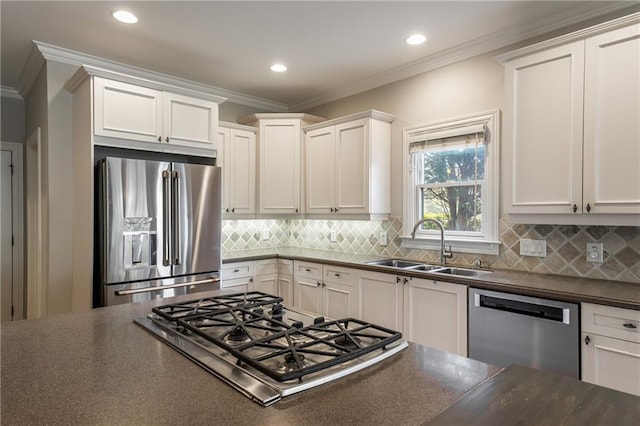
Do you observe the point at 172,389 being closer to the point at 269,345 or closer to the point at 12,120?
the point at 269,345

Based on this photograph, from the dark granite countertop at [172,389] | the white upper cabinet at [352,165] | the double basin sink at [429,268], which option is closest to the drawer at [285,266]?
the white upper cabinet at [352,165]

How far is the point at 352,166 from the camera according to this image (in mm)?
3744

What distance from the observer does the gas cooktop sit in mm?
916

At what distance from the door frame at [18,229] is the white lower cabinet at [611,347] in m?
5.04

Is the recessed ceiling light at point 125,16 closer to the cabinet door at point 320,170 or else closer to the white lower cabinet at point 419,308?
the cabinet door at point 320,170

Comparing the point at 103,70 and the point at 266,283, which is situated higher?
the point at 103,70

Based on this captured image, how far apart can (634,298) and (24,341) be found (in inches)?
102

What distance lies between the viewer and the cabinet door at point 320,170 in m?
3.96

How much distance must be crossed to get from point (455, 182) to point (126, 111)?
272 centimetres

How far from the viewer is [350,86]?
4113 mm

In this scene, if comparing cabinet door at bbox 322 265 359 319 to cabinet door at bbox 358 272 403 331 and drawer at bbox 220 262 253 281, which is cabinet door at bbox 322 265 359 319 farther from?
drawer at bbox 220 262 253 281

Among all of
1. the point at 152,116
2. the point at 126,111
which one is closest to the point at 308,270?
the point at 152,116

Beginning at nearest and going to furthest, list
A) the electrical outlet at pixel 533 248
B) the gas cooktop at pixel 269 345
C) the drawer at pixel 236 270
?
the gas cooktop at pixel 269 345 → the electrical outlet at pixel 533 248 → the drawer at pixel 236 270

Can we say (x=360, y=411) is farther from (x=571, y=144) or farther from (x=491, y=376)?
(x=571, y=144)
